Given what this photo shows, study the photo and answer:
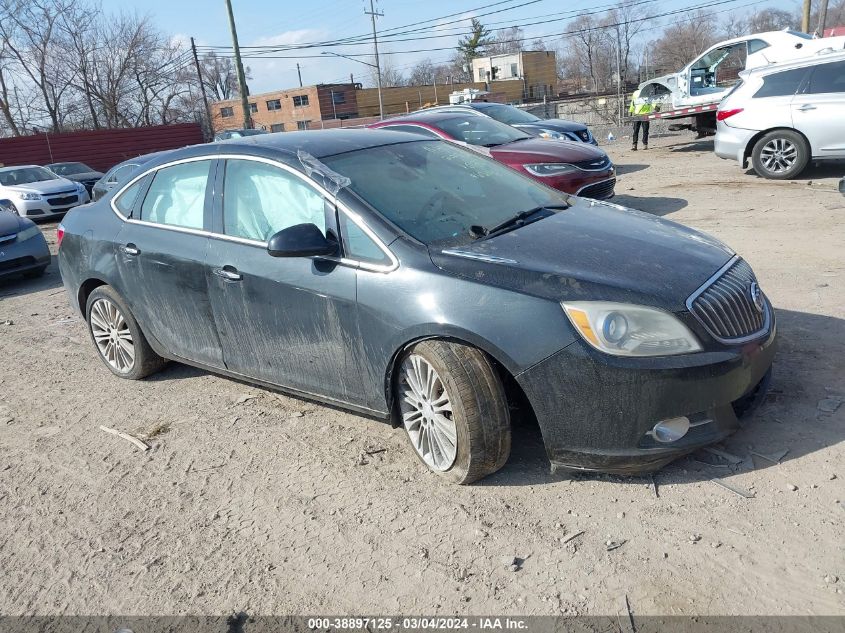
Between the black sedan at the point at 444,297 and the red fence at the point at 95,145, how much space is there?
1131 inches

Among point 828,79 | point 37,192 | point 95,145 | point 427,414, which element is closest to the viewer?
point 427,414

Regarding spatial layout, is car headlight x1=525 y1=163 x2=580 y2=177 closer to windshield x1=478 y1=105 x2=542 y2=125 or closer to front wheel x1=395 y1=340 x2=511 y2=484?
windshield x1=478 y1=105 x2=542 y2=125

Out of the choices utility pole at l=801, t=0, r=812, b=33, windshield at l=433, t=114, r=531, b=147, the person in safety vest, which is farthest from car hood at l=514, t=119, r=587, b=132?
utility pole at l=801, t=0, r=812, b=33

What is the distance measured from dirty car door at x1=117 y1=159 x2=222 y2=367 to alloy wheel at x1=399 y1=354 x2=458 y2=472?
1.44 m

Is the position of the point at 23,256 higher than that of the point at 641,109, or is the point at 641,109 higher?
the point at 641,109

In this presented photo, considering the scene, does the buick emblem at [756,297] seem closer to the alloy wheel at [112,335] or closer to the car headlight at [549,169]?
the alloy wheel at [112,335]

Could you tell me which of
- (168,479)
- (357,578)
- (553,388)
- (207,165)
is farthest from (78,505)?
(553,388)

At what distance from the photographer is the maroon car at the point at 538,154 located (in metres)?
8.78

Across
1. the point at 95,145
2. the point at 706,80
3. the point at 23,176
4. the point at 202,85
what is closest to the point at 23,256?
the point at 23,176

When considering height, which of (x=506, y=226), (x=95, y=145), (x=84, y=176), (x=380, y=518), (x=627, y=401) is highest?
(x=506, y=226)

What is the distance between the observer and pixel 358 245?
3461mm

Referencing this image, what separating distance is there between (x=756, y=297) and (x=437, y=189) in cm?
172

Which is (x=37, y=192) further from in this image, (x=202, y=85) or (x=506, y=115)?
(x=202, y=85)

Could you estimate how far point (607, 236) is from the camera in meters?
3.53
